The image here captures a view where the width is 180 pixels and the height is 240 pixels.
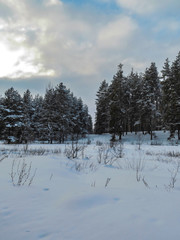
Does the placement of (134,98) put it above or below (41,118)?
above

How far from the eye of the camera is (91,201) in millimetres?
1965

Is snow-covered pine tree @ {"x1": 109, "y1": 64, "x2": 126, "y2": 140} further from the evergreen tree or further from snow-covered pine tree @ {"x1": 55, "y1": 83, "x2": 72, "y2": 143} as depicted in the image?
snow-covered pine tree @ {"x1": 55, "y1": 83, "x2": 72, "y2": 143}

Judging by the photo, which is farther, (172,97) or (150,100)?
(150,100)

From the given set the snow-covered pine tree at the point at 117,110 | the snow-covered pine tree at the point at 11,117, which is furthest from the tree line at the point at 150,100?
the snow-covered pine tree at the point at 11,117

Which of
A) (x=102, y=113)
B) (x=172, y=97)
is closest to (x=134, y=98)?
(x=102, y=113)

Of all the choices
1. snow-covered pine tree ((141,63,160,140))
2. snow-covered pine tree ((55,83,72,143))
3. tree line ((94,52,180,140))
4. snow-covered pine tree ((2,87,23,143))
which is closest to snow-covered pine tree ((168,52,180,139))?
tree line ((94,52,180,140))

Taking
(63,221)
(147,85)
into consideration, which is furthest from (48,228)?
(147,85)

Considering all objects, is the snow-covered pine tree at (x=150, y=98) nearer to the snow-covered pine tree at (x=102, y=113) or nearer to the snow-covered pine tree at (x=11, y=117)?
the snow-covered pine tree at (x=102, y=113)

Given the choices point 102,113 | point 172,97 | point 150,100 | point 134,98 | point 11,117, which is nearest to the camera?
point 11,117

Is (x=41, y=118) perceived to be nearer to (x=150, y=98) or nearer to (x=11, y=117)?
(x=11, y=117)

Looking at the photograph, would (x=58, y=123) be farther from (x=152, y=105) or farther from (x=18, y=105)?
(x=152, y=105)

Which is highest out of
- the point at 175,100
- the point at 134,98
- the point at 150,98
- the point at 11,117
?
the point at 134,98

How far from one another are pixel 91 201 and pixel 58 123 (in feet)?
87.8

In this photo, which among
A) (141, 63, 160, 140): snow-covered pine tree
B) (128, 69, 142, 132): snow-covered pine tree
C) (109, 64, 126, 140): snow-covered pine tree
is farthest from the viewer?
(128, 69, 142, 132): snow-covered pine tree
